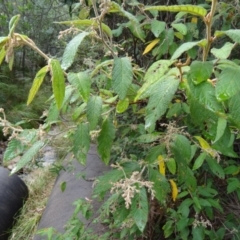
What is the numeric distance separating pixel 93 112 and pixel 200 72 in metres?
0.33

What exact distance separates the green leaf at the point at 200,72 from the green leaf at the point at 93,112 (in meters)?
0.30

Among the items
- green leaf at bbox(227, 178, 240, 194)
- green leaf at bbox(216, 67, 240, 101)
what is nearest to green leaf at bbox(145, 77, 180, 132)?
green leaf at bbox(216, 67, 240, 101)

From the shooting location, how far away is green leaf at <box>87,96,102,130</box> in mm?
1069

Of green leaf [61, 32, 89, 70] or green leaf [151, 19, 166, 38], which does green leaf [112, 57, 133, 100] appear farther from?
green leaf [151, 19, 166, 38]

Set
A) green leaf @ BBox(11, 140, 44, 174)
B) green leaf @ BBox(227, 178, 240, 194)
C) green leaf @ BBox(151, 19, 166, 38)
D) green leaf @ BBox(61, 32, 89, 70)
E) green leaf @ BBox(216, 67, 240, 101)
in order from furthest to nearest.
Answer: green leaf @ BBox(227, 178, 240, 194) < green leaf @ BBox(151, 19, 166, 38) < green leaf @ BBox(11, 140, 44, 174) < green leaf @ BBox(61, 32, 89, 70) < green leaf @ BBox(216, 67, 240, 101)

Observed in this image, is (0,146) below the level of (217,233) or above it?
below

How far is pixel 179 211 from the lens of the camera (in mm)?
1818

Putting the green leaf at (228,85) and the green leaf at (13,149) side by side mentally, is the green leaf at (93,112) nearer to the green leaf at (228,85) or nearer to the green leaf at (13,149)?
the green leaf at (13,149)

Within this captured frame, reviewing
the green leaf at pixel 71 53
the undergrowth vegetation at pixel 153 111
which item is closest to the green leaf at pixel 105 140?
the undergrowth vegetation at pixel 153 111

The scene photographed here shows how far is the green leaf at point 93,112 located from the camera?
107 cm

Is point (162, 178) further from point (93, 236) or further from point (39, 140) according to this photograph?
point (93, 236)

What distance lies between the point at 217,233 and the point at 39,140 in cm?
109

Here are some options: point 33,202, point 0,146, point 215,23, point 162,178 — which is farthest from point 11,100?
point 162,178

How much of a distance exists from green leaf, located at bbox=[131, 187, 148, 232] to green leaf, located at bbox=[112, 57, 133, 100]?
0.32 metres
